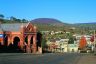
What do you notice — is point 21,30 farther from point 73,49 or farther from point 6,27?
point 73,49

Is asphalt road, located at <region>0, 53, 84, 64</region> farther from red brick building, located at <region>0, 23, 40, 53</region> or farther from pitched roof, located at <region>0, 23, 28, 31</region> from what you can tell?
pitched roof, located at <region>0, 23, 28, 31</region>

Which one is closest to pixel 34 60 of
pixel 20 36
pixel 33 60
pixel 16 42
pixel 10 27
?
pixel 33 60

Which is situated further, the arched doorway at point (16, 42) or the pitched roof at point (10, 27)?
the pitched roof at point (10, 27)

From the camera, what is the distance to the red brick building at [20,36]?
9849cm

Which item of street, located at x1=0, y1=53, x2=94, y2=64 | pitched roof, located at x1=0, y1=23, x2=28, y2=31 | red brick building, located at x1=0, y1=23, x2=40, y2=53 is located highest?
pitched roof, located at x1=0, y1=23, x2=28, y2=31

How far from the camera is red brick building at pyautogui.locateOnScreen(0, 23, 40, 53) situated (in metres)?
98.5

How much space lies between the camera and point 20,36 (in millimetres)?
100750

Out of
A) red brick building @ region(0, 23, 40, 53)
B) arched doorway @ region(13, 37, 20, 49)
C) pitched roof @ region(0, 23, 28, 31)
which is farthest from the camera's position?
pitched roof @ region(0, 23, 28, 31)

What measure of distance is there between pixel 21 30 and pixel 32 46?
17.2ft

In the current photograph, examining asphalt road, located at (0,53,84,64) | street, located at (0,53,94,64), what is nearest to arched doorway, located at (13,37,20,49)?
street, located at (0,53,94,64)

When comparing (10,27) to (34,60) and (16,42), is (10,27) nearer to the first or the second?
(16,42)

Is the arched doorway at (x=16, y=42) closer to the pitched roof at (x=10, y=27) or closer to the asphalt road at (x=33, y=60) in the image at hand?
the pitched roof at (x=10, y=27)

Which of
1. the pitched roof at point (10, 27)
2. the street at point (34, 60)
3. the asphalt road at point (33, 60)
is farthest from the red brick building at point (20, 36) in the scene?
the asphalt road at point (33, 60)

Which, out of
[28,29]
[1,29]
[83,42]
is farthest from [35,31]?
[83,42]
